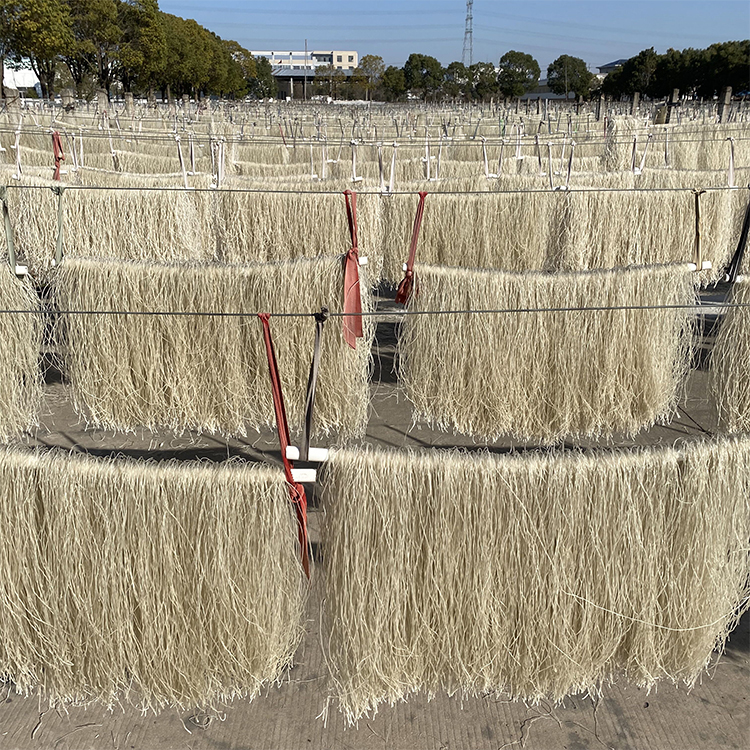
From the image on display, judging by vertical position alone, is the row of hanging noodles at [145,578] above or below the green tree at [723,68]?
below

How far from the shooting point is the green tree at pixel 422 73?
79125mm

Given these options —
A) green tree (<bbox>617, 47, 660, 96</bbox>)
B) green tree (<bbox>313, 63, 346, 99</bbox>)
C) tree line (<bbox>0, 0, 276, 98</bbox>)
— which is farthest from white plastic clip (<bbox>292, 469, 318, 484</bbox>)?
green tree (<bbox>313, 63, 346, 99</bbox>)

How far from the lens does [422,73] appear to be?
81125 mm

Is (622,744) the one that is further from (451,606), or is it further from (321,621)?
(321,621)

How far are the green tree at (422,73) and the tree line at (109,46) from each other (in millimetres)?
23313

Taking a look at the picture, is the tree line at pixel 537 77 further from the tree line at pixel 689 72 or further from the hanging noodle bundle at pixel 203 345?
the hanging noodle bundle at pixel 203 345

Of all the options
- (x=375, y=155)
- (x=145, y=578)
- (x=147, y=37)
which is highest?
(x=147, y=37)

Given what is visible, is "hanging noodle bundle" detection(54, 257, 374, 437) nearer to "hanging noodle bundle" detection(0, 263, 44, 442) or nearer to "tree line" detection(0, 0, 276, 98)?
"hanging noodle bundle" detection(0, 263, 44, 442)

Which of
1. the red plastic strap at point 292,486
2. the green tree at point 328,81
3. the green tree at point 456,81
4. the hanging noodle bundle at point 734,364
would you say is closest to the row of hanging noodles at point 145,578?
the red plastic strap at point 292,486

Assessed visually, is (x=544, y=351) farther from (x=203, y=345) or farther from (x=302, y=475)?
(x=302, y=475)

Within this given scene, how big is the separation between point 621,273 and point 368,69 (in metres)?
95.3

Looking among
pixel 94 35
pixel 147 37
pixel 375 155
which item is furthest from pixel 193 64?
pixel 375 155

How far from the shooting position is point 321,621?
2.51 m

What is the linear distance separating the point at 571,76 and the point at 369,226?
69.6 metres
